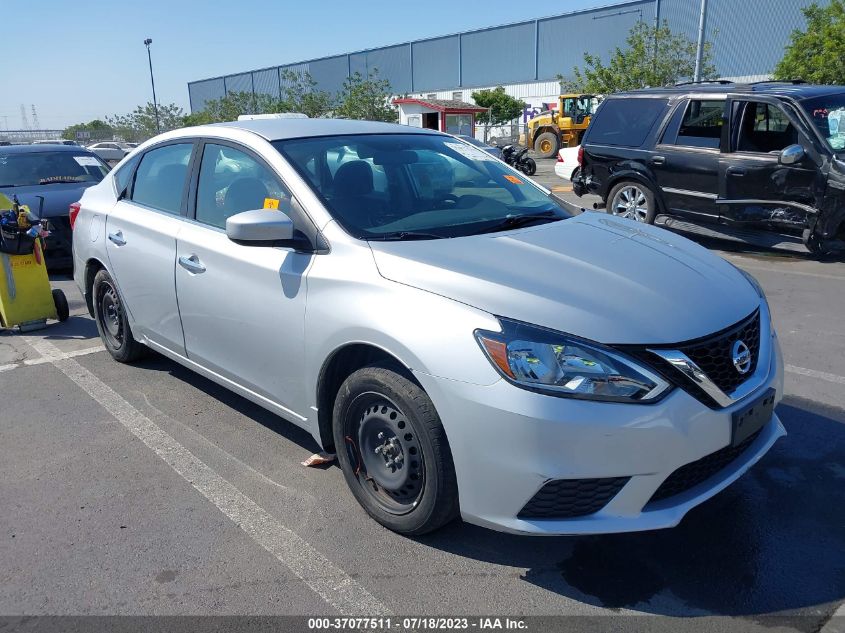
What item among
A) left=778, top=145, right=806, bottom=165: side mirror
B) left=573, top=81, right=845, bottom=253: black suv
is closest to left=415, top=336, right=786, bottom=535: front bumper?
left=778, top=145, right=806, bottom=165: side mirror

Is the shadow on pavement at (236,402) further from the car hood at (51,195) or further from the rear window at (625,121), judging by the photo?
the rear window at (625,121)

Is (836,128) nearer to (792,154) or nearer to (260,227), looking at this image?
(792,154)

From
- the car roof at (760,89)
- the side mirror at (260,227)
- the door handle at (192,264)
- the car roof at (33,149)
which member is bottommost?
the door handle at (192,264)

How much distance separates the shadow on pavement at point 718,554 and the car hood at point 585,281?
934 millimetres

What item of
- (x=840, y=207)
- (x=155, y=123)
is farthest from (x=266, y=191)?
(x=155, y=123)

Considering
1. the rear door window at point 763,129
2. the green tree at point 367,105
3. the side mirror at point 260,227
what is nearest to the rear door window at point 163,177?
the side mirror at point 260,227

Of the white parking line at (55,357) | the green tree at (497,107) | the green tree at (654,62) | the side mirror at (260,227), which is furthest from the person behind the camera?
the green tree at (497,107)

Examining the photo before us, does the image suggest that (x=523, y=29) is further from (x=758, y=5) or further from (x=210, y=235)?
(x=210, y=235)

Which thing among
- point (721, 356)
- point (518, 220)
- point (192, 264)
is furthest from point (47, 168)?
point (721, 356)

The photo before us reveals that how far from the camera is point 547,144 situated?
32.1 metres

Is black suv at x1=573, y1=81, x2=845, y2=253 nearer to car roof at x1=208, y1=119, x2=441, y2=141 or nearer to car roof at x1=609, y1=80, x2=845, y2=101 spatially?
A: car roof at x1=609, y1=80, x2=845, y2=101

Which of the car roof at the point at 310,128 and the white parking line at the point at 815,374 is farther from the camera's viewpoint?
the white parking line at the point at 815,374

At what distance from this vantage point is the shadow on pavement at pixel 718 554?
263 cm

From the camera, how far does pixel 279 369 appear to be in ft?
11.2
